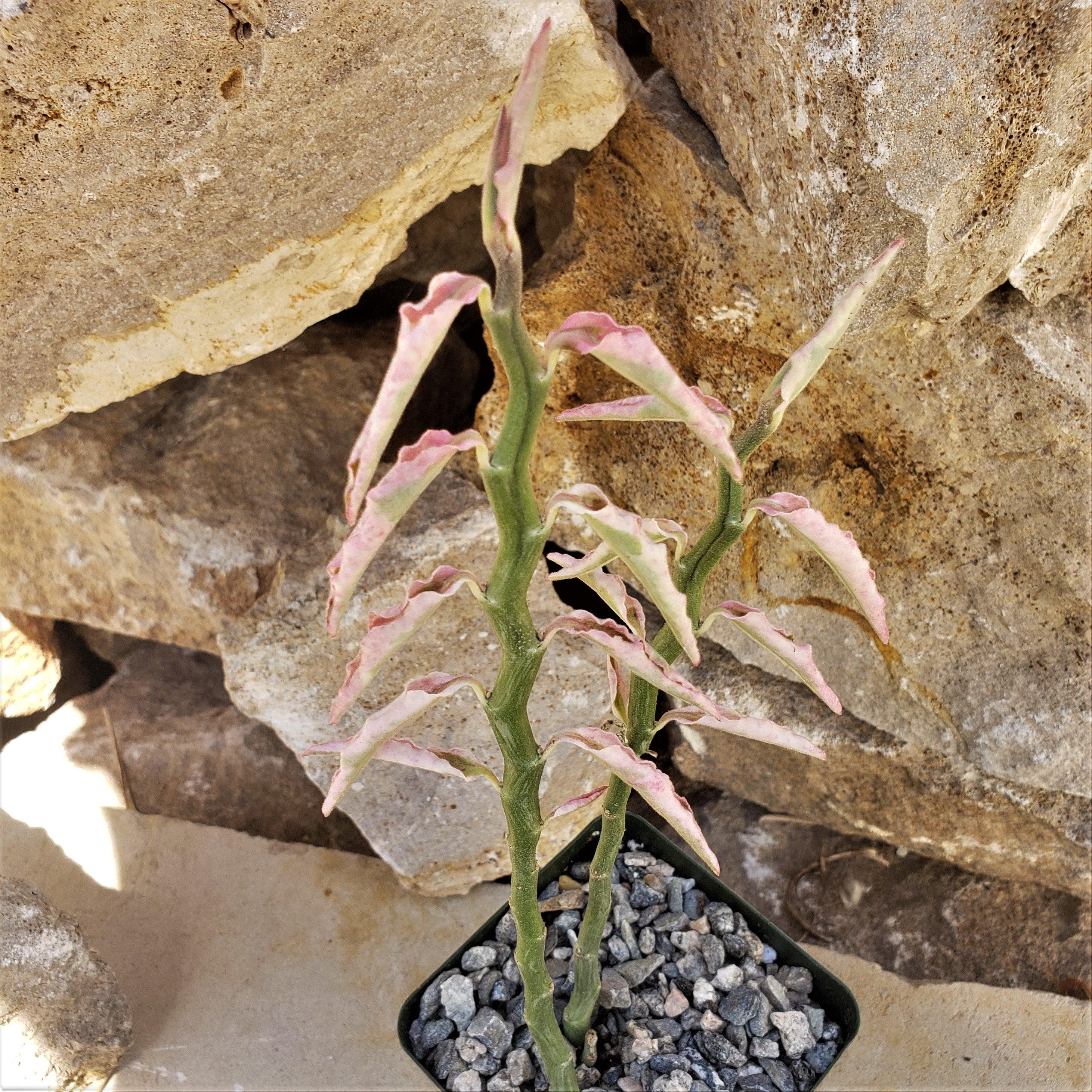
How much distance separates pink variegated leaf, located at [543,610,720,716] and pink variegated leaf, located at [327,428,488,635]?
0.52 ft

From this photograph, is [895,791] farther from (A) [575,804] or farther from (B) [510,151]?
(B) [510,151]

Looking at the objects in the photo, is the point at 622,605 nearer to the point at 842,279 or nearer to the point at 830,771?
the point at 842,279

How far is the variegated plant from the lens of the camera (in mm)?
468

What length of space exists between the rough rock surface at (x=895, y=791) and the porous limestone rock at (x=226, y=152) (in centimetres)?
72

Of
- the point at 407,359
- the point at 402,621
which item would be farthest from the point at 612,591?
the point at 407,359

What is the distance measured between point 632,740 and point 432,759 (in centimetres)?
17

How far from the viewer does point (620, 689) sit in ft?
2.62

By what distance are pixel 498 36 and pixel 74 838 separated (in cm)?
123

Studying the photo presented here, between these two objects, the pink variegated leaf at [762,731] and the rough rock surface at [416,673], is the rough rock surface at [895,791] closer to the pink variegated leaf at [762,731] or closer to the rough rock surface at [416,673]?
the rough rock surface at [416,673]

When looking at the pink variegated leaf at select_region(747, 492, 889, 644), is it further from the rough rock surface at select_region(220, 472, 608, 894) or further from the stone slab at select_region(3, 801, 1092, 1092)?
the stone slab at select_region(3, 801, 1092, 1092)

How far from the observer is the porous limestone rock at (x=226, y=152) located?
80 centimetres

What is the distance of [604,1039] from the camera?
3.33 feet

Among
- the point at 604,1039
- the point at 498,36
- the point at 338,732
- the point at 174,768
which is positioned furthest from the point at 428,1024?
the point at 498,36

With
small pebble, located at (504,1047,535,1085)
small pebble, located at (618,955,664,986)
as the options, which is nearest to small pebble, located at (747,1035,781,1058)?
small pebble, located at (618,955,664,986)
